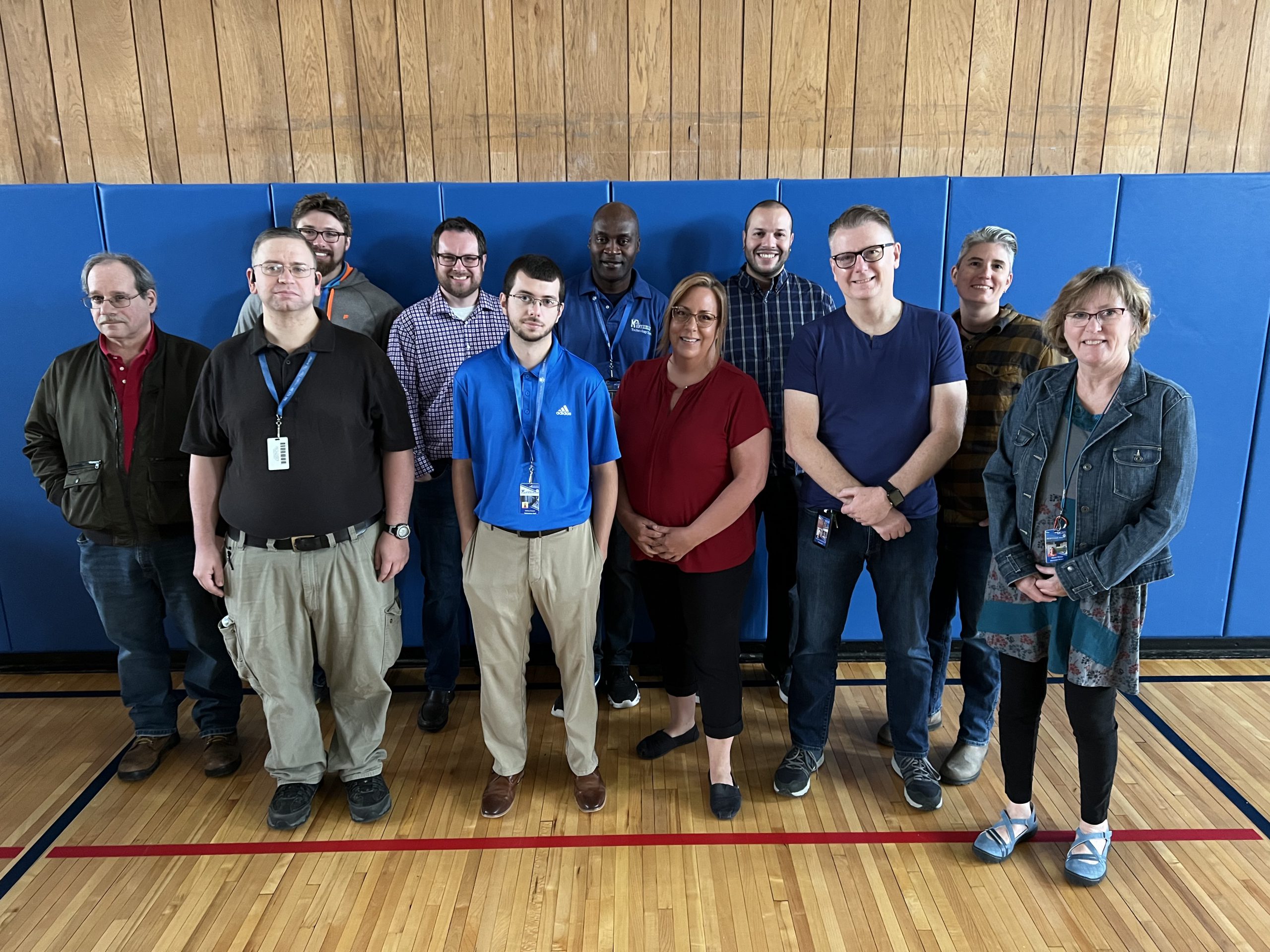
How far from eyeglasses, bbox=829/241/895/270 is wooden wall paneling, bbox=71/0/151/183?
126 inches

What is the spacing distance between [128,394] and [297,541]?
38.3 inches

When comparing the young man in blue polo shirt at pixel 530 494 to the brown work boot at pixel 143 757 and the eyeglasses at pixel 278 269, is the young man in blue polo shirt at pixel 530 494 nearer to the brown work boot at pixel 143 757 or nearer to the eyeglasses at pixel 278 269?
the eyeglasses at pixel 278 269

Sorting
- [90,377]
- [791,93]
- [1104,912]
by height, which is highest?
[791,93]

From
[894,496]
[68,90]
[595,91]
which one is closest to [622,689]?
[894,496]

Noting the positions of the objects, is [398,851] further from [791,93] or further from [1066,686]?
[791,93]

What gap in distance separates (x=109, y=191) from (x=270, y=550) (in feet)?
6.65

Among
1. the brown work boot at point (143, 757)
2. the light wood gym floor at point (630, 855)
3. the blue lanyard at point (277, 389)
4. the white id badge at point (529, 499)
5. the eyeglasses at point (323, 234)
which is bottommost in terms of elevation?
the light wood gym floor at point (630, 855)

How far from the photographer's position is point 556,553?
2.68 meters

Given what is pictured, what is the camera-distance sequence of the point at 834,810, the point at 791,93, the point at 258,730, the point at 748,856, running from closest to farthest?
the point at 748,856, the point at 834,810, the point at 258,730, the point at 791,93

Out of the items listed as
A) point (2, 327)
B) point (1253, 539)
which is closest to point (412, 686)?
point (2, 327)

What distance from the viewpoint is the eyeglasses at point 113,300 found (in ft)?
9.45

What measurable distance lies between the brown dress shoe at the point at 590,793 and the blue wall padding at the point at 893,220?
2241 mm

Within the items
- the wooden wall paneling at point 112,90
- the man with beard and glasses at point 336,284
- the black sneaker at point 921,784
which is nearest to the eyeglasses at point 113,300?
the man with beard and glasses at point 336,284

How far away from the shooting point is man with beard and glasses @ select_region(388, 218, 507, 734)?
3.25m
